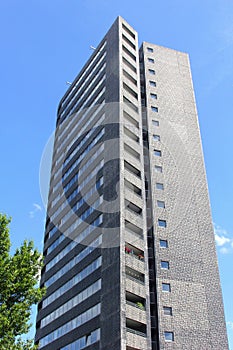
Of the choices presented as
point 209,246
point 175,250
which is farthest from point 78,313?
point 209,246

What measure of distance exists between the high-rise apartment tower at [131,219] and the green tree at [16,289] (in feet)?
53.5

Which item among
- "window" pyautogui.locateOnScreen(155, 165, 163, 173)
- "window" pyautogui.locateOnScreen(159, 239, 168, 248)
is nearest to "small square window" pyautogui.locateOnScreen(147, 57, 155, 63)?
"window" pyautogui.locateOnScreen(155, 165, 163, 173)

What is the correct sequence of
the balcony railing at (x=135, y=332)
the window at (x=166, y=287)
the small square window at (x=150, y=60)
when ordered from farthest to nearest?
the small square window at (x=150, y=60) < the window at (x=166, y=287) < the balcony railing at (x=135, y=332)

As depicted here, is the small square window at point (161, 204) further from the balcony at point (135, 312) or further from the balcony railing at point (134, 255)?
the balcony at point (135, 312)

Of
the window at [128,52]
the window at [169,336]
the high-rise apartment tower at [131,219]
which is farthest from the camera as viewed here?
the window at [128,52]

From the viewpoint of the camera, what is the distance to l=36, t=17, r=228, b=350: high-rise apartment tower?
40531mm

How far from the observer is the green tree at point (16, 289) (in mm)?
21203

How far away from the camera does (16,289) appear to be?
22.3m

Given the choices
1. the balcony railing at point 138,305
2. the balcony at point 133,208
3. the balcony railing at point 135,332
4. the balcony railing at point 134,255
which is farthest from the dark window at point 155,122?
the balcony railing at point 135,332

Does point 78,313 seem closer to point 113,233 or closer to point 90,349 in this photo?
point 90,349

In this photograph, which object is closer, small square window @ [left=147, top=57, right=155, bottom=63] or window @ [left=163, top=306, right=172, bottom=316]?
window @ [left=163, top=306, right=172, bottom=316]

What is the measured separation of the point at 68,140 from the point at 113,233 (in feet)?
108

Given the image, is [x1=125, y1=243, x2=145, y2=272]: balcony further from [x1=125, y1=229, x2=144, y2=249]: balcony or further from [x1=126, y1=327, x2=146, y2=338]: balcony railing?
[x1=126, y1=327, x2=146, y2=338]: balcony railing

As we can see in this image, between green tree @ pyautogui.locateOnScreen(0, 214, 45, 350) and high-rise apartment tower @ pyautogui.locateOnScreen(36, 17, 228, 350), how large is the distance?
16305mm
